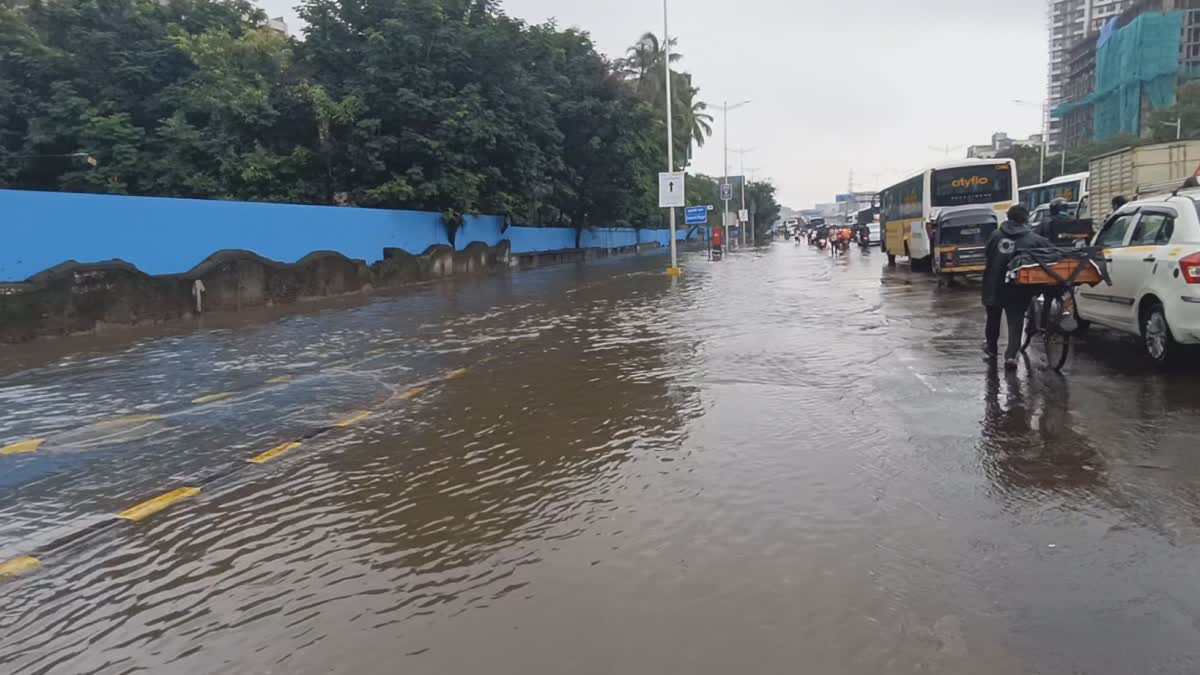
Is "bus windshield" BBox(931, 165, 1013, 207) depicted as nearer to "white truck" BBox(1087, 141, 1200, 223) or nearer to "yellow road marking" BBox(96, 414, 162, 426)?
"white truck" BBox(1087, 141, 1200, 223)

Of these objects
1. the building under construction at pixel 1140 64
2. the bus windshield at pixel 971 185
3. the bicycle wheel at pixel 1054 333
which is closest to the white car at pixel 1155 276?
the bicycle wheel at pixel 1054 333

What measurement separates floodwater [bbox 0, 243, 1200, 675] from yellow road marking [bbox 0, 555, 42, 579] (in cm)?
7

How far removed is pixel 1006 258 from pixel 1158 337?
1487 mm

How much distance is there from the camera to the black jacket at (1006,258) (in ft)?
26.4

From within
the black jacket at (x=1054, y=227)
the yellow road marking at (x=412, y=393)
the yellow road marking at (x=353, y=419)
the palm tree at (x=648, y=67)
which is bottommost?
the yellow road marking at (x=353, y=419)

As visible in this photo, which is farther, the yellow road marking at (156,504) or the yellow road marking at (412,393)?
the yellow road marking at (412,393)

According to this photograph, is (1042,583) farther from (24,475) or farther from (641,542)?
(24,475)

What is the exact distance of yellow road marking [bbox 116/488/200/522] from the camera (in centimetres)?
474

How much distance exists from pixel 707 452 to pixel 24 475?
466cm

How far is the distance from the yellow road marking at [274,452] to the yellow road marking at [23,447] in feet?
6.23

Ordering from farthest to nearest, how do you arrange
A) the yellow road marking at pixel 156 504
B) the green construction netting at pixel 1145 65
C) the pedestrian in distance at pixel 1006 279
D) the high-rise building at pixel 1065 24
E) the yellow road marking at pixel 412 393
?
the high-rise building at pixel 1065 24 → the green construction netting at pixel 1145 65 → the pedestrian in distance at pixel 1006 279 → the yellow road marking at pixel 412 393 → the yellow road marking at pixel 156 504

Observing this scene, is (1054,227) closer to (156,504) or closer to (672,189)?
(156,504)

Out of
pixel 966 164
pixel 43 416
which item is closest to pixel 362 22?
pixel 966 164

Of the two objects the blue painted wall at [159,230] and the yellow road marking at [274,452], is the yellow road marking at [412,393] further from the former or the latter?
the blue painted wall at [159,230]
